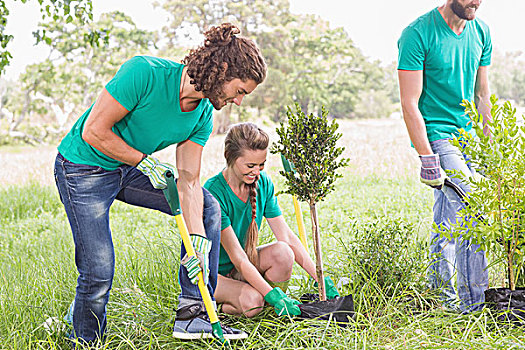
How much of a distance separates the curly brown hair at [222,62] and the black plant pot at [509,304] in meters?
1.44

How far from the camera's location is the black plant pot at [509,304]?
229 centimetres

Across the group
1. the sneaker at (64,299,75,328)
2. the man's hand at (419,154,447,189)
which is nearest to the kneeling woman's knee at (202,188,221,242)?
the sneaker at (64,299,75,328)

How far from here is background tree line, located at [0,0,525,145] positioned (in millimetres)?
21500

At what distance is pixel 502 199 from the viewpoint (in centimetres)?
233

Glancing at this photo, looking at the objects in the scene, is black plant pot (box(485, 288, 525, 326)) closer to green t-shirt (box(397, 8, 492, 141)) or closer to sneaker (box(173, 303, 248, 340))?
green t-shirt (box(397, 8, 492, 141))

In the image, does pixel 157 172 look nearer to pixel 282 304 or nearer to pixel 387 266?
pixel 282 304

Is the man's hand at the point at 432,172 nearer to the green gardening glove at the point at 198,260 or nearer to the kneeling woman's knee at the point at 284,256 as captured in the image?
the kneeling woman's knee at the point at 284,256

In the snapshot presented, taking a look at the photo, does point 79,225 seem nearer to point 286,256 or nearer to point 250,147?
point 250,147

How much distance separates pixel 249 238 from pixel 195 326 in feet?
2.00

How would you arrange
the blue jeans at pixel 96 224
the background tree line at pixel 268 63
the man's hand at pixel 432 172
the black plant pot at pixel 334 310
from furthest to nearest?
the background tree line at pixel 268 63 → the man's hand at pixel 432 172 → the black plant pot at pixel 334 310 → the blue jeans at pixel 96 224

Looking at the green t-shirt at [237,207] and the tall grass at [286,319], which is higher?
the green t-shirt at [237,207]

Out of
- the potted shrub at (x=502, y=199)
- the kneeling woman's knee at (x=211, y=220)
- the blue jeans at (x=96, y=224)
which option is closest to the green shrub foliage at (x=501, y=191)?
the potted shrub at (x=502, y=199)

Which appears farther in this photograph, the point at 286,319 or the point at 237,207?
the point at 237,207

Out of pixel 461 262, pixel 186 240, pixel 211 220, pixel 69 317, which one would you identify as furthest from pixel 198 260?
pixel 461 262
